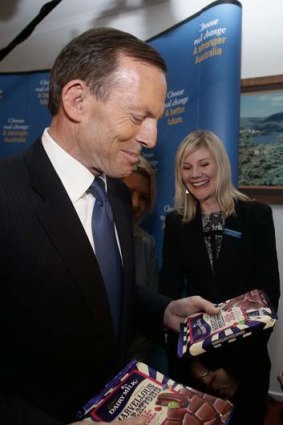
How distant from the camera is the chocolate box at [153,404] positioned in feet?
2.60

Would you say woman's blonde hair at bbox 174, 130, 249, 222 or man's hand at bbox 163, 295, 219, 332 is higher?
woman's blonde hair at bbox 174, 130, 249, 222

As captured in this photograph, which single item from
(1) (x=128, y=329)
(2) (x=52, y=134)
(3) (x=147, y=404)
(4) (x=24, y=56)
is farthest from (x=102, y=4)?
(3) (x=147, y=404)

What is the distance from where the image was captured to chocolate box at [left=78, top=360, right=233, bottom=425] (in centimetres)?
79

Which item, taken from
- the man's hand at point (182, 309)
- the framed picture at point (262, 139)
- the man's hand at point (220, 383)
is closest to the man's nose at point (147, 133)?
the man's hand at point (182, 309)

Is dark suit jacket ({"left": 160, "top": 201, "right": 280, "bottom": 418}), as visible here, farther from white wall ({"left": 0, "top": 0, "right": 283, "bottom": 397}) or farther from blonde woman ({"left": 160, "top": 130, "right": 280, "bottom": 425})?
white wall ({"left": 0, "top": 0, "right": 283, "bottom": 397})

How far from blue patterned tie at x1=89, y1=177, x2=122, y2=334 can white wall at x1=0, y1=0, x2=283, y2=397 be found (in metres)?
2.18

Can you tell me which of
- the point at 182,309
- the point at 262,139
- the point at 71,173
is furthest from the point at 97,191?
the point at 262,139

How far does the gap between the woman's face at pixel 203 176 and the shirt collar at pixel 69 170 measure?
1.12m

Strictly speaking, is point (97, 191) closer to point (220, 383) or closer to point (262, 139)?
point (220, 383)

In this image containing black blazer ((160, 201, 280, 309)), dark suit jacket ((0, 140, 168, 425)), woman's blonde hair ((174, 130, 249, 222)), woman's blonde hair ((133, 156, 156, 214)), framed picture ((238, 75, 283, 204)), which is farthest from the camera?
framed picture ((238, 75, 283, 204))

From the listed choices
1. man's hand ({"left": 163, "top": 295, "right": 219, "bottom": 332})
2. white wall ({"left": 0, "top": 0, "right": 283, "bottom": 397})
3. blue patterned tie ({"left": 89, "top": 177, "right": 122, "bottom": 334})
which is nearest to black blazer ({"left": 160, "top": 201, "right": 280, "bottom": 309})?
man's hand ({"left": 163, "top": 295, "right": 219, "bottom": 332})

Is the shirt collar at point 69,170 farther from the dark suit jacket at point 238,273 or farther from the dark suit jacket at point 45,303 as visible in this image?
the dark suit jacket at point 238,273

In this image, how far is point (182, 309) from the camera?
1.11m

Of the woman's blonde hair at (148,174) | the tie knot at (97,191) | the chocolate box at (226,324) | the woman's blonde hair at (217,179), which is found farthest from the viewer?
the woman's blonde hair at (148,174)
